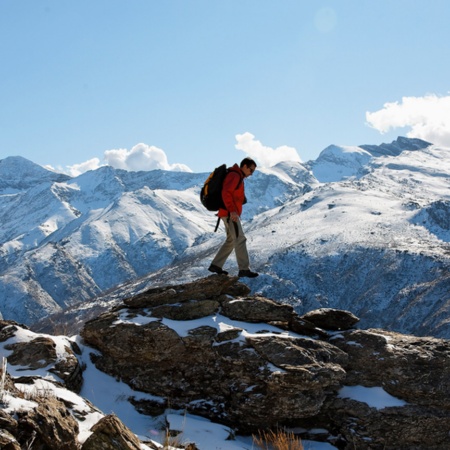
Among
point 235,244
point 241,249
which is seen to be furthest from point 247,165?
point 241,249

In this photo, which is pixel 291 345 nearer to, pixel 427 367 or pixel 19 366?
pixel 427 367

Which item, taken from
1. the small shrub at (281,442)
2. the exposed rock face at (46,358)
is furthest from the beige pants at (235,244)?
the small shrub at (281,442)

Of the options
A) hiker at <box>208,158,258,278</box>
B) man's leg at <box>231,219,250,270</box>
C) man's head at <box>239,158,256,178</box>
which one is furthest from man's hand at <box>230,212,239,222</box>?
man's head at <box>239,158,256,178</box>

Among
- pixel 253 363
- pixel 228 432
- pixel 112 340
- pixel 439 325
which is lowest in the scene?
pixel 439 325

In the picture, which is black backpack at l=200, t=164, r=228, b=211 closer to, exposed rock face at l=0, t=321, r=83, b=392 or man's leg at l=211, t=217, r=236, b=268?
man's leg at l=211, t=217, r=236, b=268

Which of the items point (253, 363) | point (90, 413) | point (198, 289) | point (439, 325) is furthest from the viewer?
point (439, 325)

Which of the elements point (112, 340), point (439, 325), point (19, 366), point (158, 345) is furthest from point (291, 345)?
point (439, 325)

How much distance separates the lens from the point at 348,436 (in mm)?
12773

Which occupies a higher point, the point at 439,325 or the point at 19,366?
Answer: the point at 19,366

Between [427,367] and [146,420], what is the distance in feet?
25.9

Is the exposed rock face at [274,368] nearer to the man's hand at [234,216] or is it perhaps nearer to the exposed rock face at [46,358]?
the exposed rock face at [46,358]

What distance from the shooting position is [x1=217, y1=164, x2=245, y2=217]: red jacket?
1539 centimetres

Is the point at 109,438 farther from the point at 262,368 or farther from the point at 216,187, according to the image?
the point at 216,187

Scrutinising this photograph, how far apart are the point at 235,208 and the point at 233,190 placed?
590 millimetres
